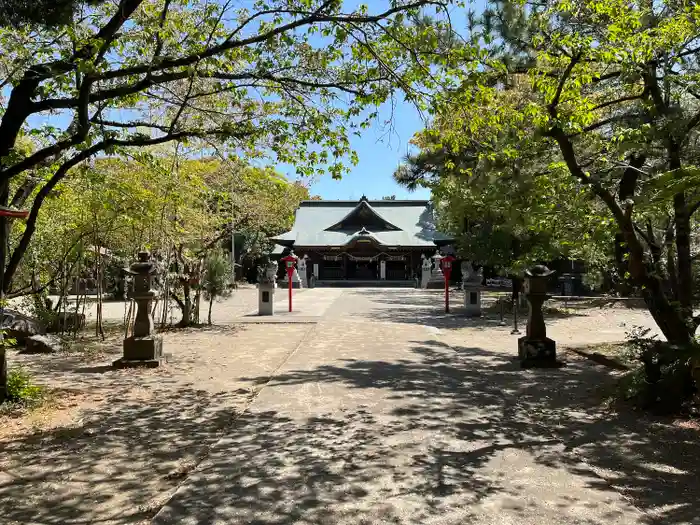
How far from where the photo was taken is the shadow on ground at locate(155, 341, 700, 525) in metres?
3.60

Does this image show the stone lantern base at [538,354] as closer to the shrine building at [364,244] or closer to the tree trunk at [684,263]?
the tree trunk at [684,263]

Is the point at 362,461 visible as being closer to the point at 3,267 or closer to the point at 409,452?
the point at 409,452

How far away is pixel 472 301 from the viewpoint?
61.3 feet

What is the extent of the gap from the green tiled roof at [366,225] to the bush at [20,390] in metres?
33.7

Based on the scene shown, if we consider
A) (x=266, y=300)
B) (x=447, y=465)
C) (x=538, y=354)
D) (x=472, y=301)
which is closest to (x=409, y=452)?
(x=447, y=465)

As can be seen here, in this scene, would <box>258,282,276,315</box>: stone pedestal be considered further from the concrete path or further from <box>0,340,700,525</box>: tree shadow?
<box>0,340,700,525</box>: tree shadow

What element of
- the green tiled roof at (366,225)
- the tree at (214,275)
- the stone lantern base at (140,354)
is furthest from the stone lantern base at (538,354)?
the green tiled roof at (366,225)

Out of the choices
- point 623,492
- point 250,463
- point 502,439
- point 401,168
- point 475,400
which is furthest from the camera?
point 401,168

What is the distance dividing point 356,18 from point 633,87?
5451 mm

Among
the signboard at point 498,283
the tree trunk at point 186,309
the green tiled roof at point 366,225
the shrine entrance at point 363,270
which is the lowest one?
the tree trunk at point 186,309

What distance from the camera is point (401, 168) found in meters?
24.6

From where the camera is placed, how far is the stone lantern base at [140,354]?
9.26 m

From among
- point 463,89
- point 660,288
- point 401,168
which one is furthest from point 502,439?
point 401,168

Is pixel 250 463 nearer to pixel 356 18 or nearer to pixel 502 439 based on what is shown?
pixel 502 439
